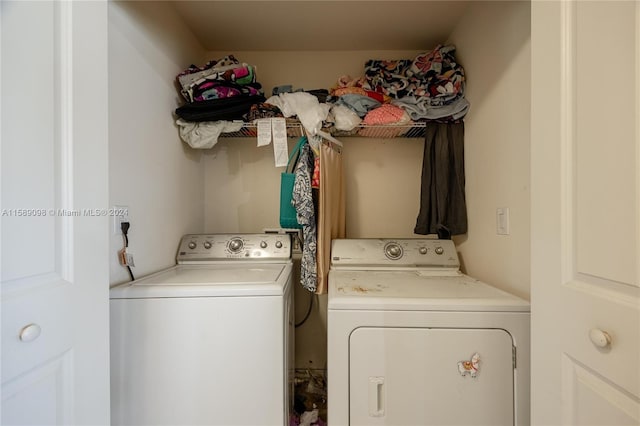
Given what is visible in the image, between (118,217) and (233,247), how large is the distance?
66cm

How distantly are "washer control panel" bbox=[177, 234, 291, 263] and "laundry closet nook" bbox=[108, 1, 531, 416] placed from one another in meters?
0.10

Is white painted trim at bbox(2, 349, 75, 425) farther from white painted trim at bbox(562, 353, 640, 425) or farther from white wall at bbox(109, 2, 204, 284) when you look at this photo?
white painted trim at bbox(562, 353, 640, 425)

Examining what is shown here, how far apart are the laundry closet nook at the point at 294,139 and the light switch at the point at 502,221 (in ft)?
0.07

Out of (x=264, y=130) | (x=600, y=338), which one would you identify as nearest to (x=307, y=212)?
(x=264, y=130)

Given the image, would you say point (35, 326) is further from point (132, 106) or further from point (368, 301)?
point (132, 106)

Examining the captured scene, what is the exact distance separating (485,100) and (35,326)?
1.96 metres

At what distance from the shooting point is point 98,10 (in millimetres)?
731

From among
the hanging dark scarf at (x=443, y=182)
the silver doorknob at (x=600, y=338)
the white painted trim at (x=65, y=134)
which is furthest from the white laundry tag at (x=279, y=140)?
the silver doorknob at (x=600, y=338)

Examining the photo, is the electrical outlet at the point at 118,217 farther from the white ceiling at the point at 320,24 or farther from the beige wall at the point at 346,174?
the white ceiling at the point at 320,24

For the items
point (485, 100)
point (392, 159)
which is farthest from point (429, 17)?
point (392, 159)

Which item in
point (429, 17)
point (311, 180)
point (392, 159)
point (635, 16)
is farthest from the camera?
point (392, 159)

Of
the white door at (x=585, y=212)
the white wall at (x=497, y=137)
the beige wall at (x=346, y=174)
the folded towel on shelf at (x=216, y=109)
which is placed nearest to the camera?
the white door at (x=585, y=212)

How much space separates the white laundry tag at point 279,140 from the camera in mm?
1621

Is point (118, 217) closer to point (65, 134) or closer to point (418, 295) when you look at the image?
point (65, 134)
